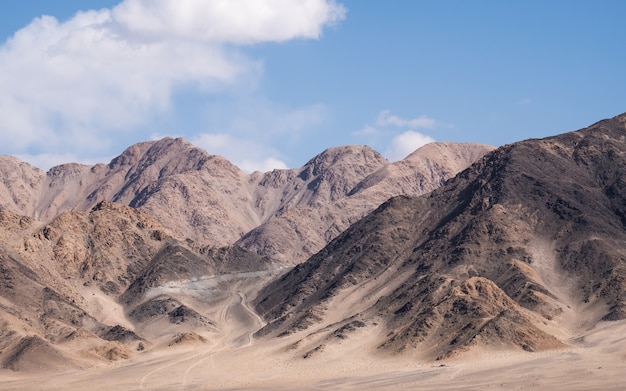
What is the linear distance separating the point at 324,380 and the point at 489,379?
933 inches

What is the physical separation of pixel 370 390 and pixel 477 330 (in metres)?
34.5

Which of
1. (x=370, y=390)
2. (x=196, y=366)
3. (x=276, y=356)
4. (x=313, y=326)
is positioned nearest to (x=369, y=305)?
(x=313, y=326)

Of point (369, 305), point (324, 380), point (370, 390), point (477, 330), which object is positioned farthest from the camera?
point (369, 305)

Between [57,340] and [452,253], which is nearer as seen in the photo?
[57,340]

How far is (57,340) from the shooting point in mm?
183500

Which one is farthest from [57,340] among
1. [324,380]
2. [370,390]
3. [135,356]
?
[370,390]

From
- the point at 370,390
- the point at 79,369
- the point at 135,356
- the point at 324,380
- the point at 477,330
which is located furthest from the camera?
the point at 135,356

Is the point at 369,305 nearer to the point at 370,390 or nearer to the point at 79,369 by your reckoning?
the point at 79,369

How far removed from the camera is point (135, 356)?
7028 inches

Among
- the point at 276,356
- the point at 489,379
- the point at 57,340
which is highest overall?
the point at 57,340

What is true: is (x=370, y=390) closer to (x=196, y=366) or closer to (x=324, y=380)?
(x=324, y=380)

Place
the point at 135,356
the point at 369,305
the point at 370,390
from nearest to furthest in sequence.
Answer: the point at 370,390
the point at 135,356
the point at 369,305

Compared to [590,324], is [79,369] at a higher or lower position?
higher

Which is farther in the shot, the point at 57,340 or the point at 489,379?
the point at 57,340
